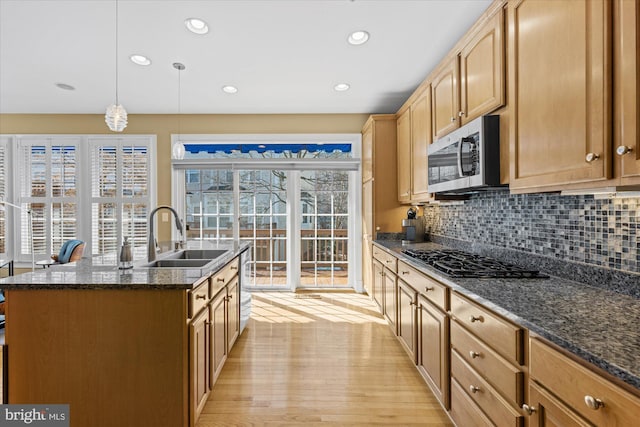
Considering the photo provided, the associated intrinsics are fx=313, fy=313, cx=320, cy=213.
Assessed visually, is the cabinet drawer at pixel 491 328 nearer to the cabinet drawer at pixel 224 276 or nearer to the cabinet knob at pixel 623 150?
the cabinet knob at pixel 623 150

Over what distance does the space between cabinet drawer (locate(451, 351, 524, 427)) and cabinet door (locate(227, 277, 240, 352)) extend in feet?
5.27

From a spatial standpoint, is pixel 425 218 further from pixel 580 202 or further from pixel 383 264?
pixel 580 202

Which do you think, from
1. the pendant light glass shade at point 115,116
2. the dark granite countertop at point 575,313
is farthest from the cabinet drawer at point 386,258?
the pendant light glass shade at point 115,116

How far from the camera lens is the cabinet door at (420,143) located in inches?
110

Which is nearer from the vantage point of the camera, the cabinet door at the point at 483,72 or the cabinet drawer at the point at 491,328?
the cabinet drawer at the point at 491,328

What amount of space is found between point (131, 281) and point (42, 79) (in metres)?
3.59

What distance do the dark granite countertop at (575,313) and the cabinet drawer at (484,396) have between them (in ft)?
1.15

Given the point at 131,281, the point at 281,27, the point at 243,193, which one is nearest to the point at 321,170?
the point at 243,193

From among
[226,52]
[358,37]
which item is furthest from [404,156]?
[226,52]

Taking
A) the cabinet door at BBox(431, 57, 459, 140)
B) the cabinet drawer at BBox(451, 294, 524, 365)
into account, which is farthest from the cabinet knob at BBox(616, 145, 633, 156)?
the cabinet door at BBox(431, 57, 459, 140)

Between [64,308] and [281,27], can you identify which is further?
[281,27]

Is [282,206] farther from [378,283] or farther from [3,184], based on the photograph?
[3,184]

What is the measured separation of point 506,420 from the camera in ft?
3.84

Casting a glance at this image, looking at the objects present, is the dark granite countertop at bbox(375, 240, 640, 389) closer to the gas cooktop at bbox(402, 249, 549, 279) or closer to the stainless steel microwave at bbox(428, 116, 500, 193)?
the gas cooktop at bbox(402, 249, 549, 279)
